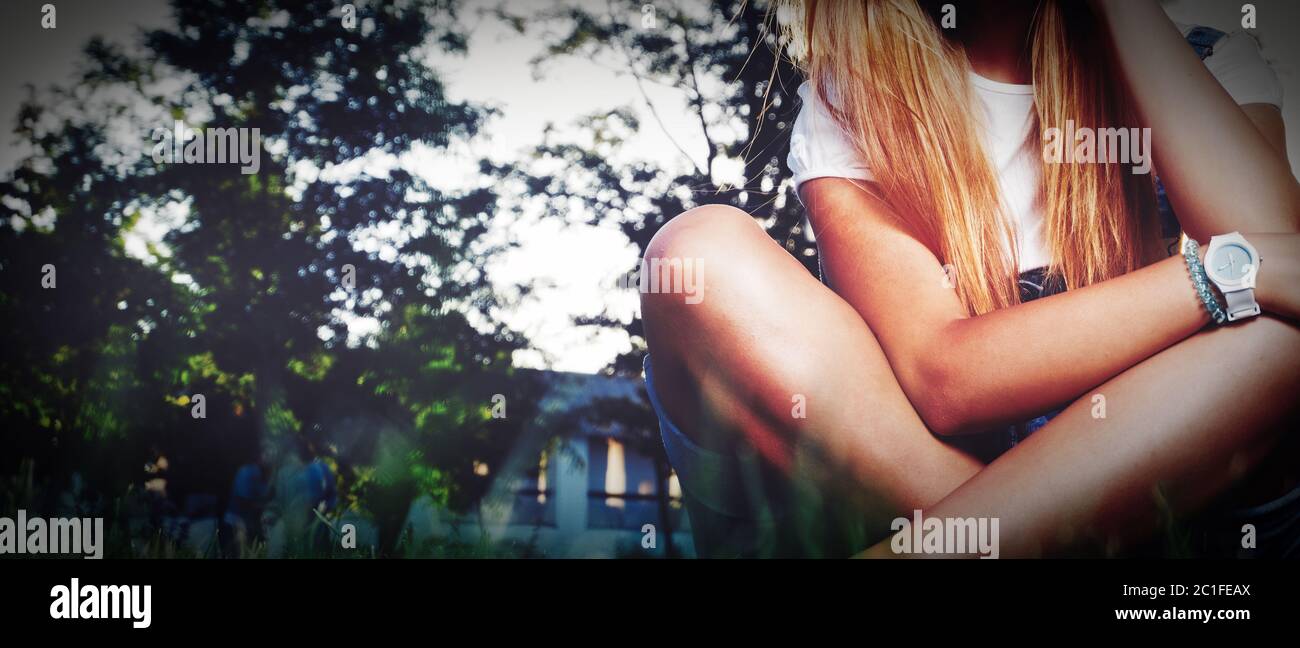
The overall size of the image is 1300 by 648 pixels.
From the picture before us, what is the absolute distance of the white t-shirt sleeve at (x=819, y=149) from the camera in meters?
1.87

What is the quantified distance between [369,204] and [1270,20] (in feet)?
9.75

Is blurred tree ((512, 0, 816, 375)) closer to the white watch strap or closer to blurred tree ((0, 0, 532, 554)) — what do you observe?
blurred tree ((0, 0, 532, 554))

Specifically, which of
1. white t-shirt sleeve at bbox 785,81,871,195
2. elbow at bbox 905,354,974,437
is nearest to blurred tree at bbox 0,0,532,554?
white t-shirt sleeve at bbox 785,81,871,195

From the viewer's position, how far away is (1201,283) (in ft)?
5.00

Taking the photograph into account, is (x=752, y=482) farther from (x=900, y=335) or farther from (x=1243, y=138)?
(x=1243, y=138)

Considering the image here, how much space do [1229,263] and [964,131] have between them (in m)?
0.68

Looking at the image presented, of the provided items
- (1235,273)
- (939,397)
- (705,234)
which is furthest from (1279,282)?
(705,234)

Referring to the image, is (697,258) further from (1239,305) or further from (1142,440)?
(1239,305)

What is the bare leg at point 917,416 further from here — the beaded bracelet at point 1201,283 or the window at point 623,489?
the window at point 623,489

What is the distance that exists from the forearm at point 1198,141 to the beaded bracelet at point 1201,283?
0.09m

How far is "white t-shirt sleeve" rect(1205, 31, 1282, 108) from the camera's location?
191cm

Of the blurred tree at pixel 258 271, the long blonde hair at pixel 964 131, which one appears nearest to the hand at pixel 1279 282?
the long blonde hair at pixel 964 131

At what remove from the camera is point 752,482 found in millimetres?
1765
